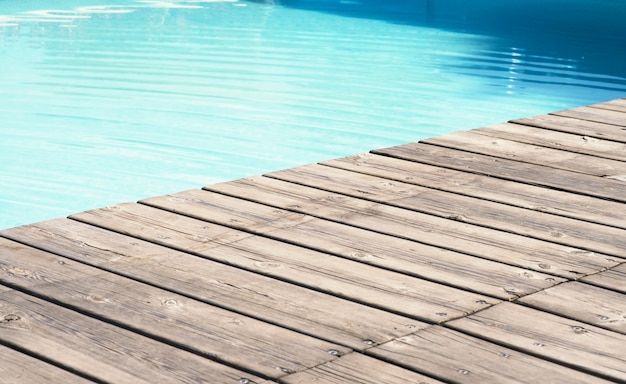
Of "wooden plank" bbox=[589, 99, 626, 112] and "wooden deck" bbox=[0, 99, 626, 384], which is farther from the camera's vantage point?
"wooden plank" bbox=[589, 99, 626, 112]

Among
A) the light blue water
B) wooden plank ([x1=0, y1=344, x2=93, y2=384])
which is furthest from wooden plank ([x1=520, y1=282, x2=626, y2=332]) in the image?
the light blue water

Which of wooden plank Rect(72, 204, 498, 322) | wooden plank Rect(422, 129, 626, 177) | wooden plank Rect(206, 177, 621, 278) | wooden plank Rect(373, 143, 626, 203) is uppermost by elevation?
wooden plank Rect(422, 129, 626, 177)

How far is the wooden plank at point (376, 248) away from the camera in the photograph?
6.82 feet

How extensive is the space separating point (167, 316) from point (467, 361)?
0.56 meters

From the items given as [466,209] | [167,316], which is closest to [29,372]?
[167,316]

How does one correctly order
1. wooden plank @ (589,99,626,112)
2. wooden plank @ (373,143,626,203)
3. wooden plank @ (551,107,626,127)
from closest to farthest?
wooden plank @ (373,143,626,203) < wooden plank @ (551,107,626,127) < wooden plank @ (589,99,626,112)

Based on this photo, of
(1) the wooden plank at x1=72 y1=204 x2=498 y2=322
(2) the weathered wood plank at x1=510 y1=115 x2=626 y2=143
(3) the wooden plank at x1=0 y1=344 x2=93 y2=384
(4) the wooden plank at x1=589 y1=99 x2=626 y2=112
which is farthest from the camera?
(4) the wooden plank at x1=589 y1=99 x2=626 y2=112

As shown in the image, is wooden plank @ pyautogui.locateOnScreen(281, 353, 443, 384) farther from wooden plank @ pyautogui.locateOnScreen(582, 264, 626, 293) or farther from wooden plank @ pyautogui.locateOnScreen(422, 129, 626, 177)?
wooden plank @ pyautogui.locateOnScreen(422, 129, 626, 177)

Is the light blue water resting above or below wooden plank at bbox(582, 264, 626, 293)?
below

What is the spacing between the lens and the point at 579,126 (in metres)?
3.59

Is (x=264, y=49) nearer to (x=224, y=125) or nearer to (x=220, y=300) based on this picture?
(x=224, y=125)

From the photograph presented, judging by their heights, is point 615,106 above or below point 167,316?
above

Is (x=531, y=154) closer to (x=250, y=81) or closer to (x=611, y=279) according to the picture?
(x=611, y=279)

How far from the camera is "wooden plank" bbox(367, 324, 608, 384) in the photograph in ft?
5.39
